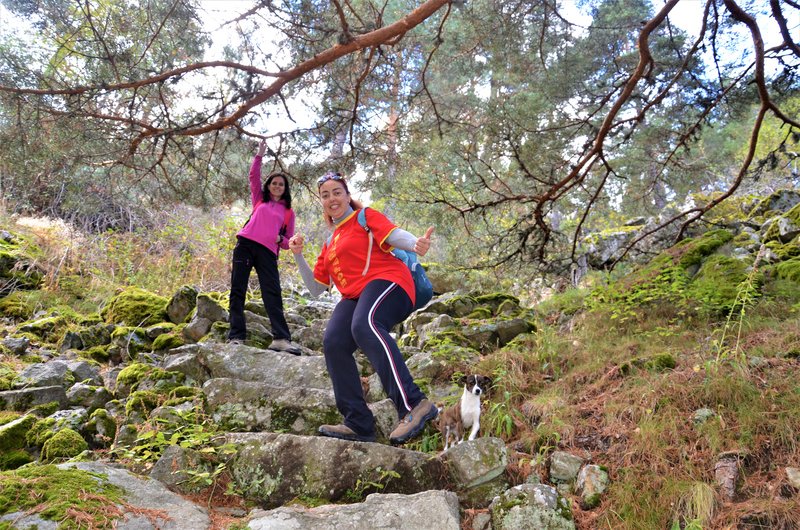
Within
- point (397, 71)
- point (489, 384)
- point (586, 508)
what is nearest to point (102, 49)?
point (397, 71)

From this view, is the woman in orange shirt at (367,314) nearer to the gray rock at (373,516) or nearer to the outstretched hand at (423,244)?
the outstretched hand at (423,244)

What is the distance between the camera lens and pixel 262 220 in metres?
5.28

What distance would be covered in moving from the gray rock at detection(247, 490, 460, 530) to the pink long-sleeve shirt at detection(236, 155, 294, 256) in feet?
10.5

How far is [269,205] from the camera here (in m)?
5.34

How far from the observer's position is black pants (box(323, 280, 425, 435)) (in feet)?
10.9

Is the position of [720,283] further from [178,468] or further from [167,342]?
[167,342]

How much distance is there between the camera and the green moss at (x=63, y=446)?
3.14 metres

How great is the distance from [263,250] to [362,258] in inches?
82.4

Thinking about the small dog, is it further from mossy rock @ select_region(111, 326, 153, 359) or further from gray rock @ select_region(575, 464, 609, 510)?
mossy rock @ select_region(111, 326, 153, 359)

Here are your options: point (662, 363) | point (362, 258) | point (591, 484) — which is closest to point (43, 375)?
point (362, 258)

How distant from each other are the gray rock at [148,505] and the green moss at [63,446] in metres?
0.75

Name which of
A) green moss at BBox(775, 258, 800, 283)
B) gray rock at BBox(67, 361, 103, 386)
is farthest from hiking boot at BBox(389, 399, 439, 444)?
green moss at BBox(775, 258, 800, 283)

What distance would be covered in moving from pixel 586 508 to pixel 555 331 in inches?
131

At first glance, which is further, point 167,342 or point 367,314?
point 167,342
